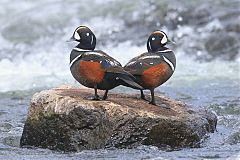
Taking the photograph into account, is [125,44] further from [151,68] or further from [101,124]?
[101,124]

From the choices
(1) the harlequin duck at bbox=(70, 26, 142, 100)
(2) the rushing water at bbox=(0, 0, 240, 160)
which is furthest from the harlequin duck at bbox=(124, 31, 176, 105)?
(2) the rushing water at bbox=(0, 0, 240, 160)

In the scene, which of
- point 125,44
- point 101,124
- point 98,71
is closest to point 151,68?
point 98,71

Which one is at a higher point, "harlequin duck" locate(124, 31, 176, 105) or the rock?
"harlequin duck" locate(124, 31, 176, 105)

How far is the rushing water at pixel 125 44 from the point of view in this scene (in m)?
9.36

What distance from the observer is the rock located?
6.30m

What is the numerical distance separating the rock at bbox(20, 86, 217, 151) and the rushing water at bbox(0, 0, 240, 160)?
0.58 meters

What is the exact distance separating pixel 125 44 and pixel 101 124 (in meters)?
7.49

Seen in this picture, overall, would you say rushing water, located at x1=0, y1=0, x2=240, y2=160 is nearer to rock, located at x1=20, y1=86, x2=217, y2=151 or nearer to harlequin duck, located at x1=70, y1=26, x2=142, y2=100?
rock, located at x1=20, y1=86, x2=217, y2=151

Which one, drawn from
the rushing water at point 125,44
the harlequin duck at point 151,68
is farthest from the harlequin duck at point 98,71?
the rushing water at point 125,44

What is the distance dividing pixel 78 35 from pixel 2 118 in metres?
1.95

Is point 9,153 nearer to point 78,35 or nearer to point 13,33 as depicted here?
point 78,35

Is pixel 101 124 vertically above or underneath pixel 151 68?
underneath

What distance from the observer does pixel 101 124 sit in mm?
6305

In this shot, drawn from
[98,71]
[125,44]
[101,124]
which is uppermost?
[125,44]
